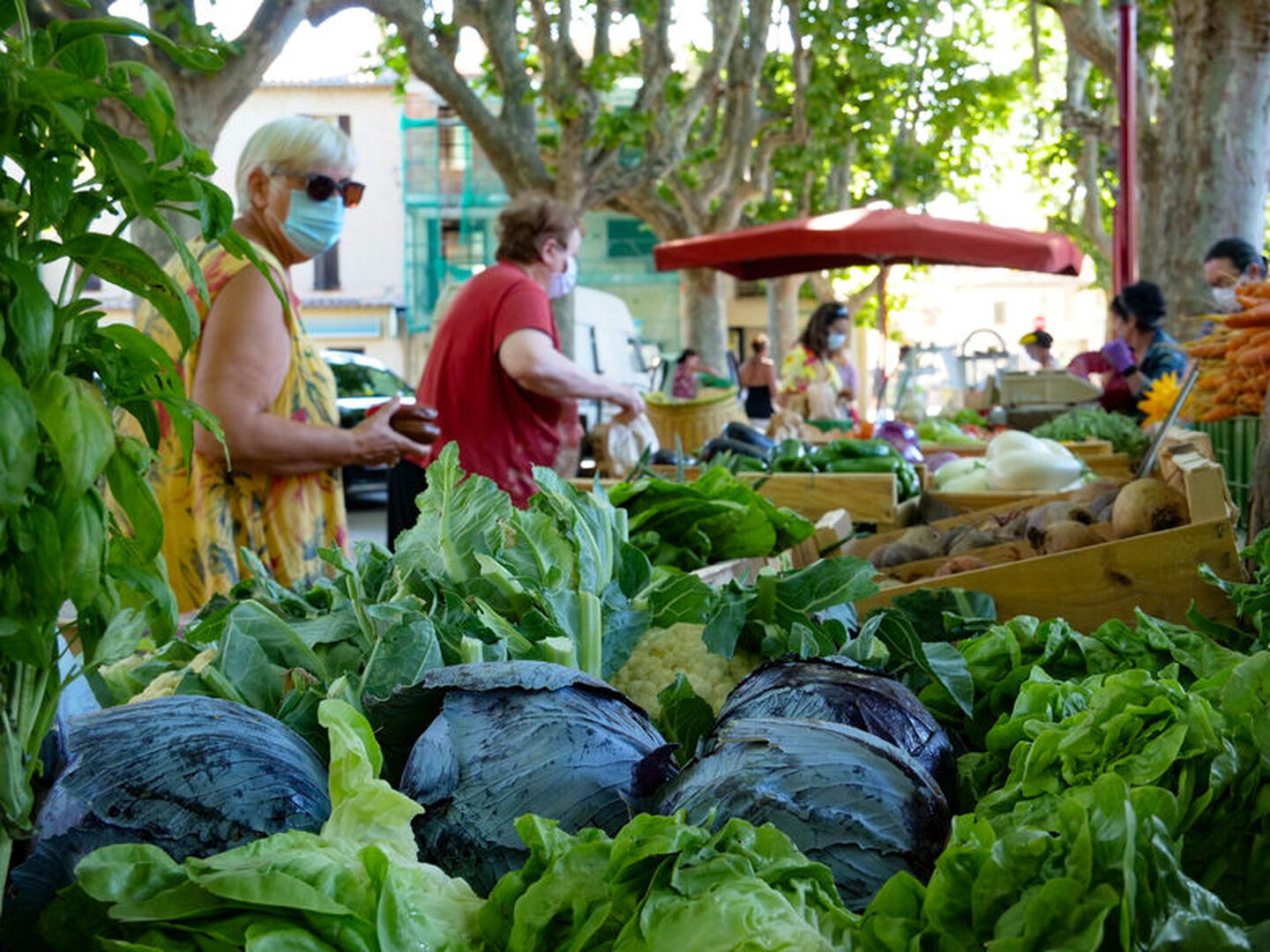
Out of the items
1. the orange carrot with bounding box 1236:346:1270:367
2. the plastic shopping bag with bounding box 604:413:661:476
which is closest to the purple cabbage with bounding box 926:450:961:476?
the plastic shopping bag with bounding box 604:413:661:476

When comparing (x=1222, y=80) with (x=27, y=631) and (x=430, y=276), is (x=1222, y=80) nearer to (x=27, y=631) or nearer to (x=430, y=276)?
(x=27, y=631)

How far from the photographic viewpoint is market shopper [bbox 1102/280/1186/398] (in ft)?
26.7

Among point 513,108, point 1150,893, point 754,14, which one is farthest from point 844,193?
point 1150,893

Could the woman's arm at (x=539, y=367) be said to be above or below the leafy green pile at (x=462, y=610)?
above

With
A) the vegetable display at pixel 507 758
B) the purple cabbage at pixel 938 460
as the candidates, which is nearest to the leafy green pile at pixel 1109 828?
the vegetable display at pixel 507 758

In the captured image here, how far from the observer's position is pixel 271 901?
3.50 feet

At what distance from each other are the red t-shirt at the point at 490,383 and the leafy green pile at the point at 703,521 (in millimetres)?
1782

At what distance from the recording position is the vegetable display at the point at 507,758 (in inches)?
53.9

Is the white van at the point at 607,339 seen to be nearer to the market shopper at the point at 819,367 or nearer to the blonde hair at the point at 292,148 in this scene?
the market shopper at the point at 819,367

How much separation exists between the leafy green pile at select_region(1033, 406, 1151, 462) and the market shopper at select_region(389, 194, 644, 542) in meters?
2.80

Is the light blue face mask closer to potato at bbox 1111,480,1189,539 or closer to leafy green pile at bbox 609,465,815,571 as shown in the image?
leafy green pile at bbox 609,465,815,571

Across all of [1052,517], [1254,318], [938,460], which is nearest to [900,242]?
[938,460]

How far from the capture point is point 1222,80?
377 inches

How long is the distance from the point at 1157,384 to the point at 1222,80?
4235 mm
